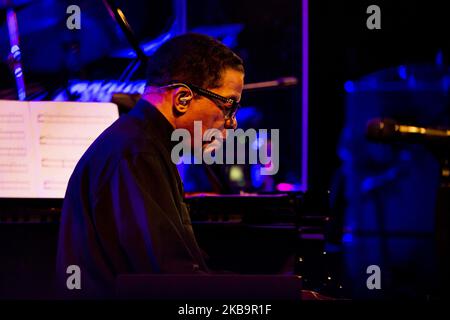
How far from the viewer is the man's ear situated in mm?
2000

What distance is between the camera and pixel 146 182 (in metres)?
1.73

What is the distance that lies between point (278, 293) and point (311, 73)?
6.90 ft

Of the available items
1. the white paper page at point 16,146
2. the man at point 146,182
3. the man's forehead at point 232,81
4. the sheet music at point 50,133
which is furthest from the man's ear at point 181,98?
the white paper page at point 16,146

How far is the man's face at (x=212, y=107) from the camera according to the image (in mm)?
2049

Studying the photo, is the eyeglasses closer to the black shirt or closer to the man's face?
the man's face

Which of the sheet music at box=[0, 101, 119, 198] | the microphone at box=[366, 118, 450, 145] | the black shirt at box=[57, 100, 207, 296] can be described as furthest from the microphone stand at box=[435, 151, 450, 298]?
the sheet music at box=[0, 101, 119, 198]

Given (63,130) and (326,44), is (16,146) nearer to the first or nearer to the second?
(63,130)

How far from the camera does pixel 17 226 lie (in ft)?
9.66

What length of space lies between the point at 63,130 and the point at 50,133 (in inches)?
2.6

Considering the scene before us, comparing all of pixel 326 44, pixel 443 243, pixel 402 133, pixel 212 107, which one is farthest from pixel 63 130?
pixel 443 243

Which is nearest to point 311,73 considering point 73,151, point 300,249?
point 300,249

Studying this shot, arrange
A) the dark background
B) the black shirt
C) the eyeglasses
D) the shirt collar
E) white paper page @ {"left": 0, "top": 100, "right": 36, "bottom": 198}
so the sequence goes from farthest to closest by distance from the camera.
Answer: the dark background → white paper page @ {"left": 0, "top": 100, "right": 36, "bottom": 198} → the eyeglasses → the shirt collar → the black shirt

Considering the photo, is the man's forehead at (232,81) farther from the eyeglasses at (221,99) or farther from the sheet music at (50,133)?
the sheet music at (50,133)
